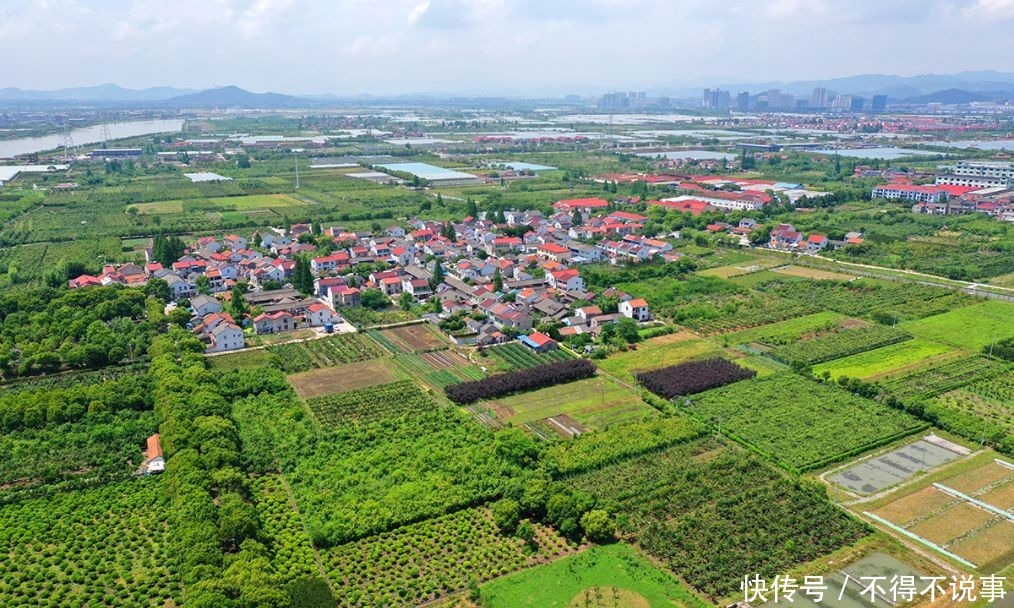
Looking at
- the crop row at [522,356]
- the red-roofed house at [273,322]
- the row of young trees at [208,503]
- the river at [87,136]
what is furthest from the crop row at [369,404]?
the river at [87,136]

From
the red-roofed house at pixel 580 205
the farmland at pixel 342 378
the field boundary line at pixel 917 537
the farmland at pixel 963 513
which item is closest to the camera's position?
the field boundary line at pixel 917 537

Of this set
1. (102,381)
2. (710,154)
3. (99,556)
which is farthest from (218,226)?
(710,154)

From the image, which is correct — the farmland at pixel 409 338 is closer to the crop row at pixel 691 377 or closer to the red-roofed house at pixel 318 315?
the red-roofed house at pixel 318 315

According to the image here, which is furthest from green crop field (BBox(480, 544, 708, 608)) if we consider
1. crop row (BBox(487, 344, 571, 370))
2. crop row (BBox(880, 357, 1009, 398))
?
crop row (BBox(880, 357, 1009, 398))

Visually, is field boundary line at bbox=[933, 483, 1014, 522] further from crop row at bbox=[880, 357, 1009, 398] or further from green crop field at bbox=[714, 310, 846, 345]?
green crop field at bbox=[714, 310, 846, 345]

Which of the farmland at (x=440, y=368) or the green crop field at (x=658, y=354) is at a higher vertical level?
the green crop field at (x=658, y=354)

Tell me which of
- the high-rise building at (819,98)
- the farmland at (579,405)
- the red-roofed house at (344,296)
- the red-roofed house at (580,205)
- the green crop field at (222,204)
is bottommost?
the farmland at (579,405)

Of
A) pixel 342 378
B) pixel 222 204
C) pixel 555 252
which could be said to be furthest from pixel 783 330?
pixel 222 204
